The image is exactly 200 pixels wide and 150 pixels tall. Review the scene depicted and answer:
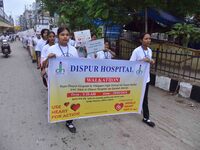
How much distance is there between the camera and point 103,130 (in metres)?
4.57

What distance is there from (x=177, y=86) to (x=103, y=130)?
3.43 meters

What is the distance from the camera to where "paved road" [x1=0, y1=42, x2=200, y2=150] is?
13.2 feet

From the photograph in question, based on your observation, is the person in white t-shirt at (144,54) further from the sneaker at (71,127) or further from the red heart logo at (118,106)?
the sneaker at (71,127)

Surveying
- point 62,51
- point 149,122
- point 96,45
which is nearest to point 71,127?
point 62,51

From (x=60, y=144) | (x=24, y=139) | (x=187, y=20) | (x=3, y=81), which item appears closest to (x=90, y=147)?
(x=60, y=144)

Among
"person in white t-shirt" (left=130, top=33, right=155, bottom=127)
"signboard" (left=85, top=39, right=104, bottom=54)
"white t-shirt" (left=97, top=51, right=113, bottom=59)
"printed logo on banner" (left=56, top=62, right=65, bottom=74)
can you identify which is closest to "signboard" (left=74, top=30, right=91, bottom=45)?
"signboard" (left=85, top=39, right=104, bottom=54)

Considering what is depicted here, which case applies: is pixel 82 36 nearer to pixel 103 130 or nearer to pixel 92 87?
pixel 92 87

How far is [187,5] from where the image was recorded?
8.54 meters

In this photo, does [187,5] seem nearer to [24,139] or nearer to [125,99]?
[125,99]

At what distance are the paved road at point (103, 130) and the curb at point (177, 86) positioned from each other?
0.85 ft

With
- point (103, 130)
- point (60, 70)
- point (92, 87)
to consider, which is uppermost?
point (60, 70)

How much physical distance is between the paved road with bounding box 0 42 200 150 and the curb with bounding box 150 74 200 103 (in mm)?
259

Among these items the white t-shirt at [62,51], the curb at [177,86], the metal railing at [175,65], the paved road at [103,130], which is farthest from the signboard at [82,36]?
the white t-shirt at [62,51]

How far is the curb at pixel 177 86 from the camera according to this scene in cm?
653
